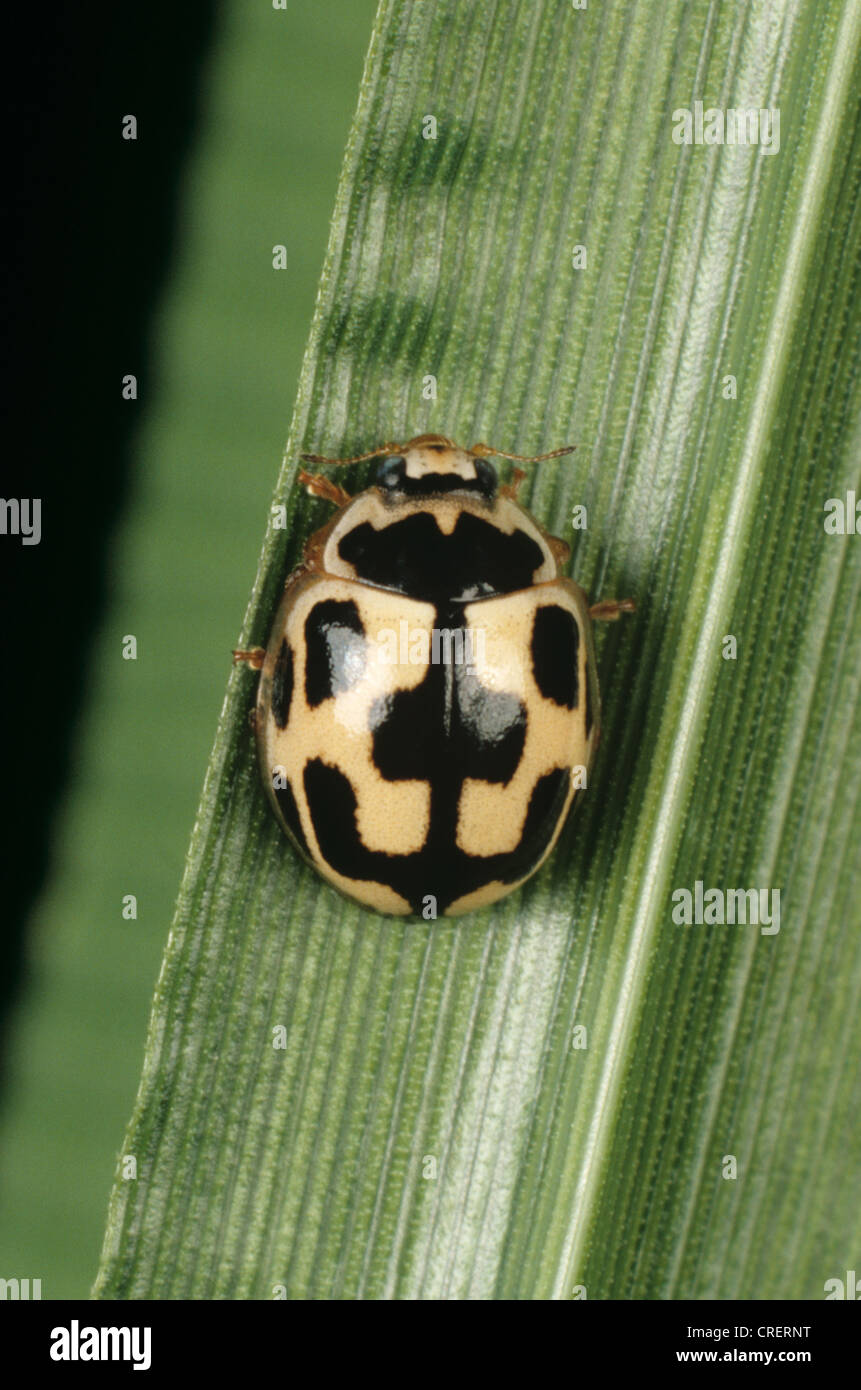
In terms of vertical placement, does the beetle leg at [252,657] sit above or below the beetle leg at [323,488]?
below

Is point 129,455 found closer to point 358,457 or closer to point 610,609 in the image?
point 358,457

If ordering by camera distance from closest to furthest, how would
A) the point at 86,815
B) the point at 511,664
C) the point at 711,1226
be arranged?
the point at 511,664 < the point at 711,1226 < the point at 86,815

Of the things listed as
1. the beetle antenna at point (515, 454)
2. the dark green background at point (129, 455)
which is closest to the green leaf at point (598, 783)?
the beetle antenna at point (515, 454)

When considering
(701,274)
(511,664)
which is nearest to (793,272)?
(701,274)

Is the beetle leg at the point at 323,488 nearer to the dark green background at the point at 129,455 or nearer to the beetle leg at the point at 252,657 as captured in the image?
the beetle leg at the point at 252,657

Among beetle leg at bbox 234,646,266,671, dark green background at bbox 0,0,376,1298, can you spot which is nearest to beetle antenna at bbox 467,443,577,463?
beetle leg at bbox 234,646,266,671

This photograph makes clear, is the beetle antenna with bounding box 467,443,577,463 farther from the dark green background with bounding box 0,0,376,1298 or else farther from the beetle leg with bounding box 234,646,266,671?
the dark green background with bounding box 0,0,376,1298

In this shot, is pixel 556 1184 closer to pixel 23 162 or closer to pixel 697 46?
pixel 697 46
